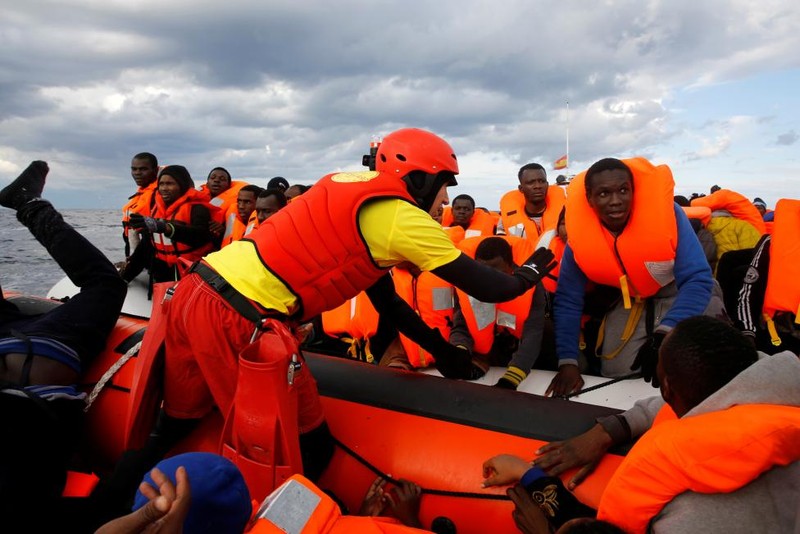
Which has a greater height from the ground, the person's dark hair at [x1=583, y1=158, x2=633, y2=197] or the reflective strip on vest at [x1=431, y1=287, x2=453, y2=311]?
the person's dark hair at [x1=583, y1=158, x2=633, y2=197]

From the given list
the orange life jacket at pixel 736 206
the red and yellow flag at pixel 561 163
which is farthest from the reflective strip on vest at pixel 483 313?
the red and yellow flag at pixel 561 163

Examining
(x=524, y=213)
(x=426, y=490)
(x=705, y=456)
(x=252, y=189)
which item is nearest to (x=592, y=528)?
(x=705, y=456)

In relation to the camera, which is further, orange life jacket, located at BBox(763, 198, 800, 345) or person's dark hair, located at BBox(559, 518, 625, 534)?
orange life jacket, located at BBox(763, 198, 800, 345)

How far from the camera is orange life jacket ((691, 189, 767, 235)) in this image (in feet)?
14.7

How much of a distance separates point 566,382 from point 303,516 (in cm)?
150

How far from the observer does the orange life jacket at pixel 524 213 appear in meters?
5.17

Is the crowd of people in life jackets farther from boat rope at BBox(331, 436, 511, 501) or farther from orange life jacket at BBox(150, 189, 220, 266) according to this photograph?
orange life jacket at BBox(150, 189, 220, 266)

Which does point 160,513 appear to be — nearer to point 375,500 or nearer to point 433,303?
point 375,500

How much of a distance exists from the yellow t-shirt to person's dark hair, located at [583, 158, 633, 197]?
0.96 metres

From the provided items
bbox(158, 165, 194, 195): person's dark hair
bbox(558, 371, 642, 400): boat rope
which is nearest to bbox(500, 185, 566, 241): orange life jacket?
bbox(558, 371, 642, 400): boat rope

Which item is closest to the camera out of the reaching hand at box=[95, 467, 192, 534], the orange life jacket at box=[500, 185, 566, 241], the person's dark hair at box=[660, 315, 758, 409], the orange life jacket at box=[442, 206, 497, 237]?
the reaching hand at box=[95, 467, 192, 534]

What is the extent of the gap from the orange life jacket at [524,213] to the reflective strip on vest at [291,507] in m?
4.15

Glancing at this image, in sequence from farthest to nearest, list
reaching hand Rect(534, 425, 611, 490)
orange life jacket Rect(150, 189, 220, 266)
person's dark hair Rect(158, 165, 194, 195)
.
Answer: person's dark hair Rect(158, 165, 194, 195)
orange life jacket Rect(150, 189, 220, 266)
reaching hand Rect(534, 425, 611, 490)

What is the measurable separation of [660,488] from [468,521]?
0.81m
